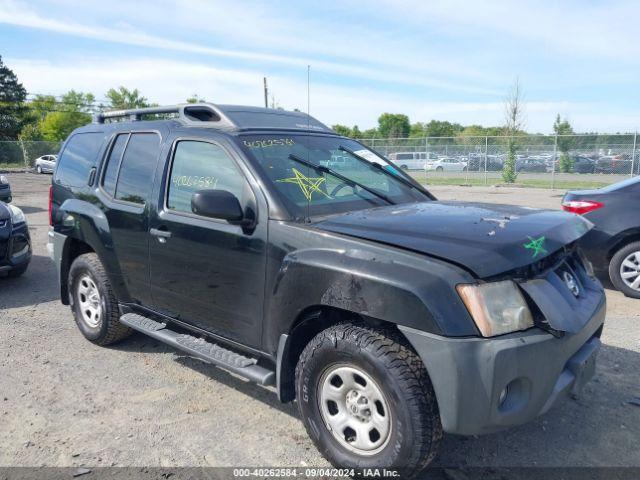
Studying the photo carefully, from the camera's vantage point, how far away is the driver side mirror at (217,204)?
3066mm

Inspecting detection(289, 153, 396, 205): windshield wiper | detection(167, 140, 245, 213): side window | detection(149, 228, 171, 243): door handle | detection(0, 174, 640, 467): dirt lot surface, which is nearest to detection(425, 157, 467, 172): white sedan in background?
detection(0, 174, 640, 467): dirt lot surface

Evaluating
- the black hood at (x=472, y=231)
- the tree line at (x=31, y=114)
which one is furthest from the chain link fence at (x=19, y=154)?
the black hood at (x=472, y=231)

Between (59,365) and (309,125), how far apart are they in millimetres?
2827

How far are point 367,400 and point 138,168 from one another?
2610mm

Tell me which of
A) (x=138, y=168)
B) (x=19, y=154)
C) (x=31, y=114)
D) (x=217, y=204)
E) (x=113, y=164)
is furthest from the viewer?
(x=31, y=114)

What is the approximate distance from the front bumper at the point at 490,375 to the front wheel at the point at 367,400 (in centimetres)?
10

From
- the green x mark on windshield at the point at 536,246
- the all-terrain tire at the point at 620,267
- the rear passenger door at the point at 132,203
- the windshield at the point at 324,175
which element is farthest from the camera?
the all-terrain tire at the point at 620,267

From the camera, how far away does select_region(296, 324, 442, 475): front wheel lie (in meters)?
2.52

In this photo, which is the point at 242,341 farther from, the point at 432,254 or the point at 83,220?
the point at 83,220

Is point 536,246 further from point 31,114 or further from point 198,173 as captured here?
point 31,114

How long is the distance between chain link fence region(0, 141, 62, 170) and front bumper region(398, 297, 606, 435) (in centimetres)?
4408

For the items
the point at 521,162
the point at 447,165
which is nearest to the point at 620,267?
the point at 521,162

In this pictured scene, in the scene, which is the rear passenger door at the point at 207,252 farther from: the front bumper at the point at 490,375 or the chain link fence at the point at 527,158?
the chain link fence at the point at 527,158

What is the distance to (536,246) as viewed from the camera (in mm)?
A: 2789
